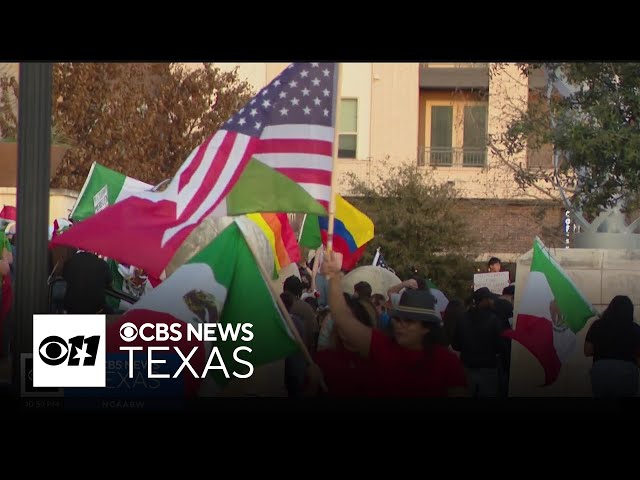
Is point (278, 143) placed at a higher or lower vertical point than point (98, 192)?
higher

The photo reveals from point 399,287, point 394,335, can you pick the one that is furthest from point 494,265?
point 394,335

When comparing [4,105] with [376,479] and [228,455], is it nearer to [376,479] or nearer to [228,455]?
[228,455]

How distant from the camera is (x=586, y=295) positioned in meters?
12.2

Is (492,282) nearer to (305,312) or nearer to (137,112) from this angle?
(305,312)

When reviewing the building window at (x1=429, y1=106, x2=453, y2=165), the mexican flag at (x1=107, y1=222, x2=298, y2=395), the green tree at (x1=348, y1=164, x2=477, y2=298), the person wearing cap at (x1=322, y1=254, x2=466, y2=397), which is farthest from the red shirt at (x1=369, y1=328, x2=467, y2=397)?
the building window at (x1=429, y1=106, x2=453, y2=165)

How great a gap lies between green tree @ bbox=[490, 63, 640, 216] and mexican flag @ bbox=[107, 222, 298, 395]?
13.9 ft

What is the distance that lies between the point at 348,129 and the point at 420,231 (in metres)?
6.11

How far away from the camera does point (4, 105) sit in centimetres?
1675

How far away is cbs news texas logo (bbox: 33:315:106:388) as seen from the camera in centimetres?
1022

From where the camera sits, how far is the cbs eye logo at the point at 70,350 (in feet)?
34.0

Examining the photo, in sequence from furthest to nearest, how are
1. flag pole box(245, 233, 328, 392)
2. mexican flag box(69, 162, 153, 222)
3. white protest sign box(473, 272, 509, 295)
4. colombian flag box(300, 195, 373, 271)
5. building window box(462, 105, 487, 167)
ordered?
1. building window box(462, 105, 487, 167)
2. colombian flag box(300, 195, 373, 271)
3. white protest sign box(473, 272, 509, 295)
4. mexican flag box(69, 162, 153, 222)
5. flag pole box(245, 233, 328, 392)

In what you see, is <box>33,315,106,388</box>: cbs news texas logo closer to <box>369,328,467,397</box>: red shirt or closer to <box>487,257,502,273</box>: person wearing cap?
<box>369,328,467,397</box>: red shirt

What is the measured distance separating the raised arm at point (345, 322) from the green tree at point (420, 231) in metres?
5.68

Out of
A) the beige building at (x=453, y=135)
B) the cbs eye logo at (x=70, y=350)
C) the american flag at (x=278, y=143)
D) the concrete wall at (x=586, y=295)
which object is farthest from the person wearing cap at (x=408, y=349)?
the beige building at (x=453, y=135)
